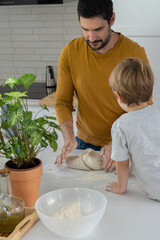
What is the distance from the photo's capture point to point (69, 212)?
1.24 metres

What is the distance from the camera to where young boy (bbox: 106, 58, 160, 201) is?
52.1 inches

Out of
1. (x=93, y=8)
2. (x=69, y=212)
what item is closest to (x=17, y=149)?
(x=69, y=212)

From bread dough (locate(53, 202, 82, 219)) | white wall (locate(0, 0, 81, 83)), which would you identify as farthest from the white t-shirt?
white wall (locate(0, 0, 81, 83))

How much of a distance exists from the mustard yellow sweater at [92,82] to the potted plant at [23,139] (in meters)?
0.61

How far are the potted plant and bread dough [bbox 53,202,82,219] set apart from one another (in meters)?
0.17

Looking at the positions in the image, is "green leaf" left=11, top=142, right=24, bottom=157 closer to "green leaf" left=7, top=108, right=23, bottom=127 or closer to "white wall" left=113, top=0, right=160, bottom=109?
"green leaf" left=7, top=108, right=23, bottom=127

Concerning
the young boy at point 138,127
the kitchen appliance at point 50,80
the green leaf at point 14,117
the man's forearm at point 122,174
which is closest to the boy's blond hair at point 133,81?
the young boy at point 138,127

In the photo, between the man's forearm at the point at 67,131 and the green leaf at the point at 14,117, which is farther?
the man's forearm at the point at 67,131

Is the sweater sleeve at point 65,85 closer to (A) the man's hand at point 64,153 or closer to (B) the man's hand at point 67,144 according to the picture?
(B) the man's hand at point 67,144

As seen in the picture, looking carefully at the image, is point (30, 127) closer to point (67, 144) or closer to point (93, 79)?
point (67, 144)

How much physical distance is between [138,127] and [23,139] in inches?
17.0

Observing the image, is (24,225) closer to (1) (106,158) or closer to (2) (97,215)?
(2) (97,215)

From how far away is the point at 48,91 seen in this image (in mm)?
3367

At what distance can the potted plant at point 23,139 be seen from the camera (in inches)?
50.1
